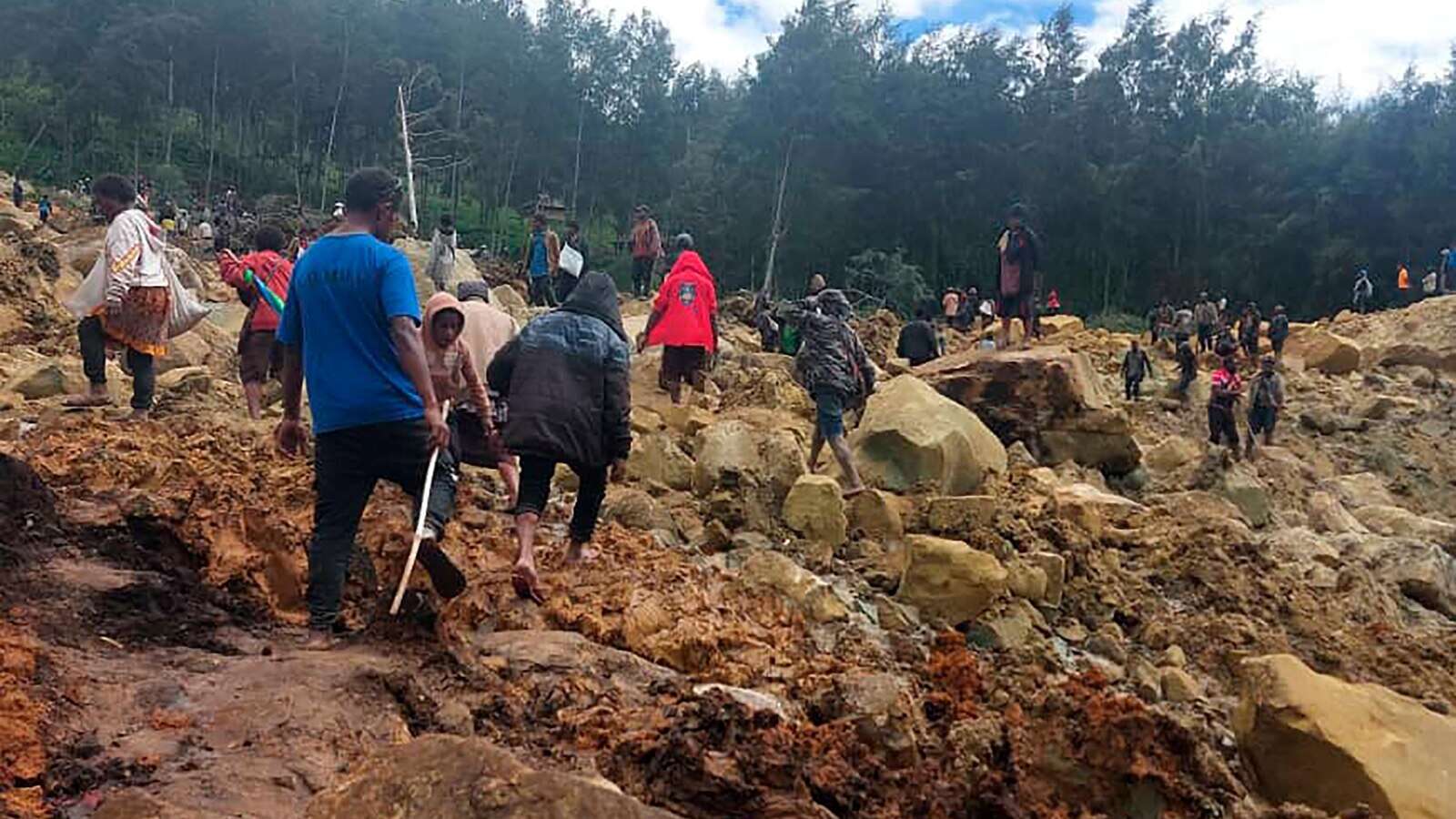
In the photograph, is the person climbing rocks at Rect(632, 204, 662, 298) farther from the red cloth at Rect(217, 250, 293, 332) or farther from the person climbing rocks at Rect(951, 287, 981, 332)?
the person climbing rocks at Rect(951, 287, 981, 332)

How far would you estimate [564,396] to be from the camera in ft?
14.5

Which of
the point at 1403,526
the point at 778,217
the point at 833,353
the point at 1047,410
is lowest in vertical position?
the point at 1403,526

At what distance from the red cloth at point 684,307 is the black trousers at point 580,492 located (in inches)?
158

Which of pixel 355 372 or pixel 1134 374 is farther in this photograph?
pixel 1134 374

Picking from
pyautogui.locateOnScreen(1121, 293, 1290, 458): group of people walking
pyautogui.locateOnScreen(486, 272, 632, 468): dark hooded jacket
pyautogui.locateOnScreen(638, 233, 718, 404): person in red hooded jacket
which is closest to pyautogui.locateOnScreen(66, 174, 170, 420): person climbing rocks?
pyautogui.locateOnScreen(486, 272, 632, 468): dark hooded jacket

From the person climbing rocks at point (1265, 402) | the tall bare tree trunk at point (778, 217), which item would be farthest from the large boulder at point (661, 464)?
the tall bare tree trunk at point (778, 217)

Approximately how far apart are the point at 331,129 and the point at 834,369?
117 feet

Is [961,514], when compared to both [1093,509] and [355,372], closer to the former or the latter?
[1093,509]

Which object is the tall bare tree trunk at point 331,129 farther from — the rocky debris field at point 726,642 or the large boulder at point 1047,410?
the large boulder at point 1047,410

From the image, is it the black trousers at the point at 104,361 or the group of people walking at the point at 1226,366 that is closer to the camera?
the black trousers at the point at 104,361

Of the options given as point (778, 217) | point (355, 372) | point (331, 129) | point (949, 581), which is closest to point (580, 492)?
point (355, 372)

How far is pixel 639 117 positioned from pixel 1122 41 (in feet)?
54.1

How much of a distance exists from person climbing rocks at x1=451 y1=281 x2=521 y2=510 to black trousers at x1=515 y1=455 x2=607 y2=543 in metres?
0.11

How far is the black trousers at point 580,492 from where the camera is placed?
4.47 meters
